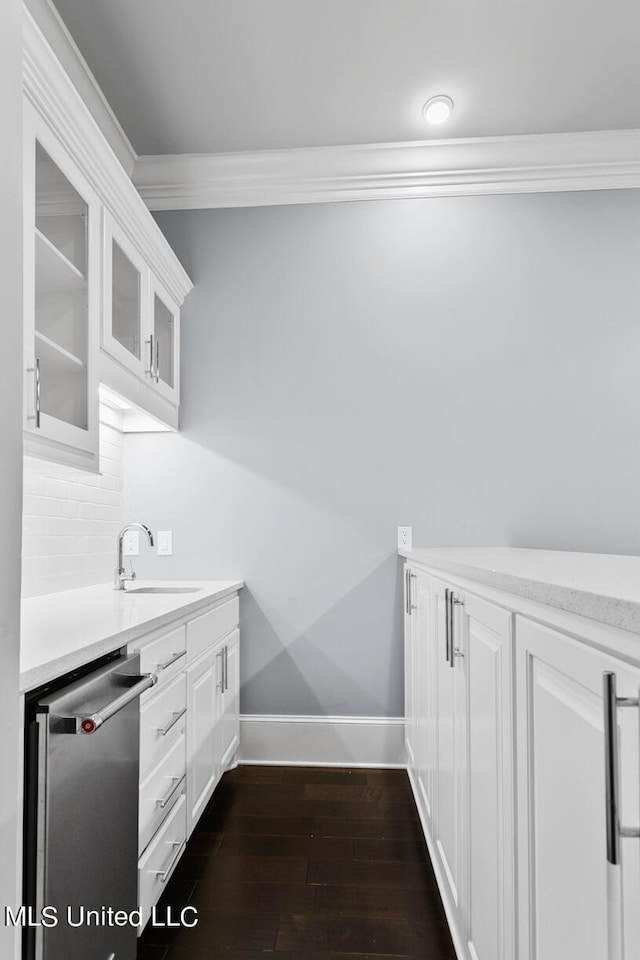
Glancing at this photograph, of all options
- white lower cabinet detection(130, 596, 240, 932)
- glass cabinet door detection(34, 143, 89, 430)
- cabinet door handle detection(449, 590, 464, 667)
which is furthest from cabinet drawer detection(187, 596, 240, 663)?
cabinet door handle detection(449, 590, 464, 667)

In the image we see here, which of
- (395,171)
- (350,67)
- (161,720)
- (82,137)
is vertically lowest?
(161,720)

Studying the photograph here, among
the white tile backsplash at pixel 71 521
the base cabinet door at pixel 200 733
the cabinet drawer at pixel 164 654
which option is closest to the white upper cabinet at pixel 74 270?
A: the white tile backsplash at pixel 71 521

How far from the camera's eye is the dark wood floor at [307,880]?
5.07 feet

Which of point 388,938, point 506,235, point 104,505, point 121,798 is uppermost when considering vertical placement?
point 506,235

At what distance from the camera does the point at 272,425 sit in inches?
113

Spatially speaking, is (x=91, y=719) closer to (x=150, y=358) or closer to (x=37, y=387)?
(x=37, y=387)

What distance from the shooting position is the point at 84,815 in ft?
3.58

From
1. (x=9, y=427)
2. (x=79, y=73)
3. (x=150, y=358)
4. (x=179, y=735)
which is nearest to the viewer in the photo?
(x=9, y=427)

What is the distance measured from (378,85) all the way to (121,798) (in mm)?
2588

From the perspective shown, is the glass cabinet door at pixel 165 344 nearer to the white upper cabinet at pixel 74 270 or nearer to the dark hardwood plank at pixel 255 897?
the white upper cabinet at pixel 74 270

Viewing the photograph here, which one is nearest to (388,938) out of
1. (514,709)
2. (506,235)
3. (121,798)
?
(121,798)

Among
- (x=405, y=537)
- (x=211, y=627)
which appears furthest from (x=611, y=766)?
(x=405, y=537)

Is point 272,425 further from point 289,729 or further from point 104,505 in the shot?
point 289,729

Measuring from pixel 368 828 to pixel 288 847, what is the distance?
0.30m
